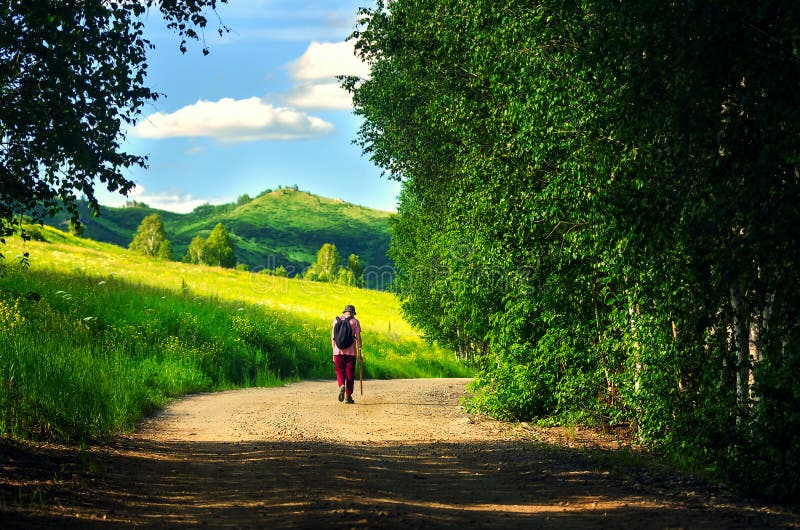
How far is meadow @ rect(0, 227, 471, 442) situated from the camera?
41.0 ft

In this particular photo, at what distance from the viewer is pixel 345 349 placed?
19.8m

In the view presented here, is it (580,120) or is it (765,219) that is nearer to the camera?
(765,219)

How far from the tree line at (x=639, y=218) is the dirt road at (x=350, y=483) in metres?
1.04

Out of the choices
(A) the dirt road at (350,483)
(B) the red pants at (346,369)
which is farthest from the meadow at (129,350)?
(B) the red pants at (346,369)

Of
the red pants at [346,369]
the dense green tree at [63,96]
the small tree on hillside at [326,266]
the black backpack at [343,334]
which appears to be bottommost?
the red pants at [346,369]

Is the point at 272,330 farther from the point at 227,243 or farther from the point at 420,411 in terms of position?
the point at 227,243

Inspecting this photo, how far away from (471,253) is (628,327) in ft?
14.4

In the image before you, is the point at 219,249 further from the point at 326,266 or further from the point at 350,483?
the point at 350,483

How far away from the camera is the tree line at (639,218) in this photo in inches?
320

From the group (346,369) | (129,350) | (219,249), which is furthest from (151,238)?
(346,369)

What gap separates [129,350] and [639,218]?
56.4 feet

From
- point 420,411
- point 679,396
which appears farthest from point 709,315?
point 420,411

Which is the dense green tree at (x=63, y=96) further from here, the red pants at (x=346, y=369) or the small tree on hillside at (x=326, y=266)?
the small tree on hillside at (x=326, y=266)

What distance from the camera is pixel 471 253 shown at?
1545cm
